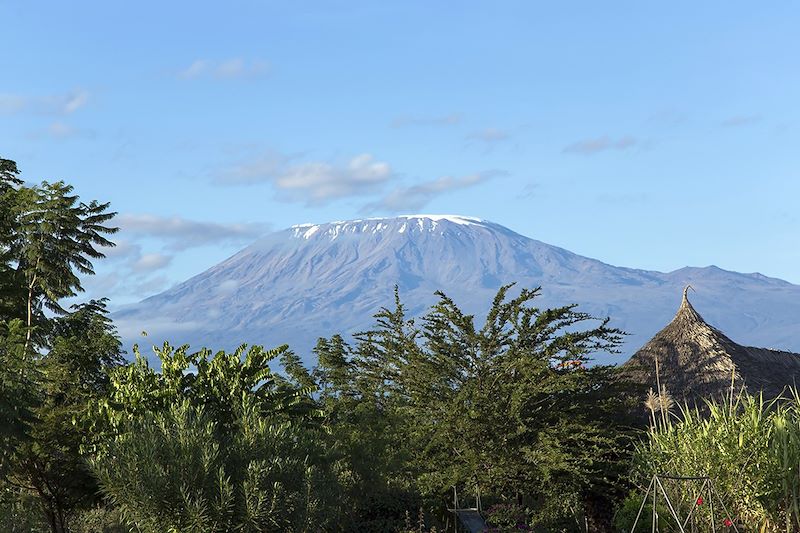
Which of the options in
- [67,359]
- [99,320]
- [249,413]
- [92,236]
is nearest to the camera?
[249,413]

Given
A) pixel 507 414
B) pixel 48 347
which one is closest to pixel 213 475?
pixel 507 414

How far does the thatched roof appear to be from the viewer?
86.9 ft

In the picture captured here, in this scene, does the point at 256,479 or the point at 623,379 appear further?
the point at 623,379

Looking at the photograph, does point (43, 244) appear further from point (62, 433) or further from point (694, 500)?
point (694, 500)

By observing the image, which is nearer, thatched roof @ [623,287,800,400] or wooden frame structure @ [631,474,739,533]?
wooden frame structure @ [631,474,739,533]

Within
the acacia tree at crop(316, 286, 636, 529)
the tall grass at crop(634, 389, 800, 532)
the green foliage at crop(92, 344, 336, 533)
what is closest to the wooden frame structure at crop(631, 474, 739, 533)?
the tall grass at crop(634, 389, 800, 532)

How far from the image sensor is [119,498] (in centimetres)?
1289

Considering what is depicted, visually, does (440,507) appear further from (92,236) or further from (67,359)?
(92,236)

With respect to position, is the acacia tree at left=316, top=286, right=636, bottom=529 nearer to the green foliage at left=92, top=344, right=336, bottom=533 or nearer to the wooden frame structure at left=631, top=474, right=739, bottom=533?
the wooden frame structure at left=631, top=474, right=739, bottom=533

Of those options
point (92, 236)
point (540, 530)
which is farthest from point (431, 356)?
point (92, 236)

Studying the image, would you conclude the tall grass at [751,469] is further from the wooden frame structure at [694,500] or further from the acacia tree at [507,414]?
the acacia tree at [507,414]

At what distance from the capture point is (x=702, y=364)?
2708 cm

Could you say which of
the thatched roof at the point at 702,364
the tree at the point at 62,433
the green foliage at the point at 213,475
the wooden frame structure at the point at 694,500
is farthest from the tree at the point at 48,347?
the thatched roof at the point at 702,364

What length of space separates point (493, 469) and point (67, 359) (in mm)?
8987
